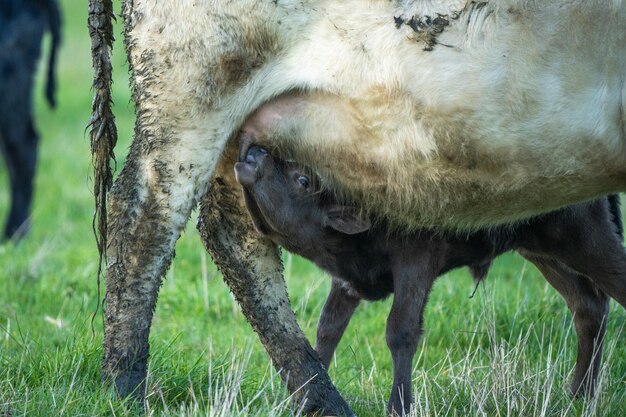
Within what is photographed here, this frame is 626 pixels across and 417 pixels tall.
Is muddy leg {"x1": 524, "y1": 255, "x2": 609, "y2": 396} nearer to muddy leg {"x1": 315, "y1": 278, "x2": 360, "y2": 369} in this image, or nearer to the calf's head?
muddy leg {"x1": 315, "y1": 278, "x2": 360, "y2": 369}

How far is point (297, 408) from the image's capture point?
187 inches

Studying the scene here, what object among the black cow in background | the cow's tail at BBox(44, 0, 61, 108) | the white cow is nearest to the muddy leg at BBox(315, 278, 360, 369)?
the white cow

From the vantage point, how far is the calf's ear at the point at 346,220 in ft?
15.7

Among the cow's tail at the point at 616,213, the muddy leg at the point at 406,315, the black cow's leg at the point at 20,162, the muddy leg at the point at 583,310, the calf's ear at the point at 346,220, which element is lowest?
the black cow's leg at the point at 20,162

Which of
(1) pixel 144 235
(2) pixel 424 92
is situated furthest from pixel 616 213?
(1) pixel 144 235

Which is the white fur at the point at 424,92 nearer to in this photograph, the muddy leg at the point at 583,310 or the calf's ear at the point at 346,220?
the calf's ear at the point at 346,220

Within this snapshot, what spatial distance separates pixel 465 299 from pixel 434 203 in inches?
84.2

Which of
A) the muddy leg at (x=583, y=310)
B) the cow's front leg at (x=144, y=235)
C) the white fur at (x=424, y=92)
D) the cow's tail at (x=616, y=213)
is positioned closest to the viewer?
the white fur at (x=424, y=92)

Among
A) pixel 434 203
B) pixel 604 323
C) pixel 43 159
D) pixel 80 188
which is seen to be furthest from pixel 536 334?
pixel 43 159

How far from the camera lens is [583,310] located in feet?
17.8

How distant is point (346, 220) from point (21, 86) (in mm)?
6351

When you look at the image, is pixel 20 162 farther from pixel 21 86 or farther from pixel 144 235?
pixel 144 235


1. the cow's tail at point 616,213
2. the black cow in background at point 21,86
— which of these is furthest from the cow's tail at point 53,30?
the cow's tail at point 616,213

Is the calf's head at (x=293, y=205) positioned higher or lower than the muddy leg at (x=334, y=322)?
higher
